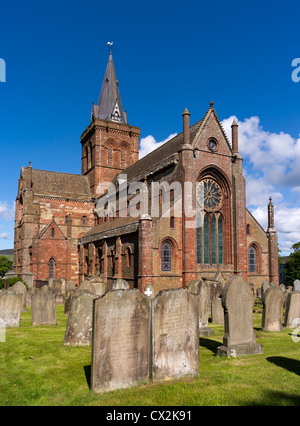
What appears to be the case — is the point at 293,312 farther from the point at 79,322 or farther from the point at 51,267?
the point at 51,267

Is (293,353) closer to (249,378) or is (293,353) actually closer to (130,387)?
(249,378)

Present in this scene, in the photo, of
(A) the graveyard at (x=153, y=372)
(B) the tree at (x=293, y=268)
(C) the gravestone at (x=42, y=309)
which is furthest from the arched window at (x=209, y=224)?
(B) the tree at (x=293, y=268)

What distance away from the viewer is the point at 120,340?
639 centimetres

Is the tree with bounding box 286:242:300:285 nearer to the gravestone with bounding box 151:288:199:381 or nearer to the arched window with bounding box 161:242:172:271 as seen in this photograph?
the arched window with bounding box 161:242:172:271

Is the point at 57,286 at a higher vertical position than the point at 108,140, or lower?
lower

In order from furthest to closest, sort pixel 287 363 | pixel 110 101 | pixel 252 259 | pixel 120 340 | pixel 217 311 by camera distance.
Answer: pixel 110 101 → pixel 252 259 → pixel 217 311 → pixel 287 363 → pixel 120 340

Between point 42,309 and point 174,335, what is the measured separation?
8249mm

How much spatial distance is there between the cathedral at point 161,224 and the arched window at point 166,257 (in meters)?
0.07

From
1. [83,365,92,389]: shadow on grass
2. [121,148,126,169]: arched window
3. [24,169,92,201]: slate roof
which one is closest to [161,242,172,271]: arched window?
[83,365,92,389]: shadow on grass

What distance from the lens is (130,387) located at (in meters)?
6.36

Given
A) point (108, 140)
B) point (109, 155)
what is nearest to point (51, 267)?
point (109, 155)
